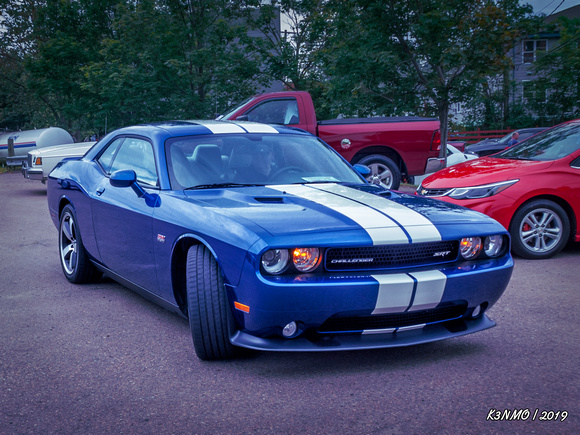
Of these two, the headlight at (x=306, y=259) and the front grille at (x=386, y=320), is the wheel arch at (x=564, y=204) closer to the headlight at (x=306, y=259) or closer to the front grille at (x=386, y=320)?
the front grille at (x=386, y=320)

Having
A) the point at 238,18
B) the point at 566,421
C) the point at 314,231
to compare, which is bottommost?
the point at 566,421

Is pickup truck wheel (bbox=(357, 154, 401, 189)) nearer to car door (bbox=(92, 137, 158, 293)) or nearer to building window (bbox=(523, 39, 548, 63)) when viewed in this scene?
car door (bbox=(92, 137, 158, 293))

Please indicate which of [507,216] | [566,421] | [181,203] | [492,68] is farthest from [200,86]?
[566,421]

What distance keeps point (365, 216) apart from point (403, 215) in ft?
0.81

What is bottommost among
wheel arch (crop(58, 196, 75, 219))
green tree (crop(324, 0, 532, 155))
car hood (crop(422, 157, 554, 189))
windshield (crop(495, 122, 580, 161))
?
wheel arch (crop(58, 196, 75, 219))

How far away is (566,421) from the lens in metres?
2.74

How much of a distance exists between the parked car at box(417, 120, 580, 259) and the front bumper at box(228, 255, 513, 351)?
3.29 meters

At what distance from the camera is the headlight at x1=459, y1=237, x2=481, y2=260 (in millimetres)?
3547

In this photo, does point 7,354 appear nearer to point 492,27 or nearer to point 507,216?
point 507,216

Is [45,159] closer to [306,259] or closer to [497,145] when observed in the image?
[306,259]

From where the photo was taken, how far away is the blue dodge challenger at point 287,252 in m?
3.12

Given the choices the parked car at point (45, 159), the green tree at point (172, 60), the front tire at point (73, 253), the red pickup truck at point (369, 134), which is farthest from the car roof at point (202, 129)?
the green tree at point (172, 60)

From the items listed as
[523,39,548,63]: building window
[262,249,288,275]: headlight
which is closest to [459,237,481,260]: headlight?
[262,249,288,275]: headlight

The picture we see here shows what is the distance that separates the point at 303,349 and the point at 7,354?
73.3 inches
